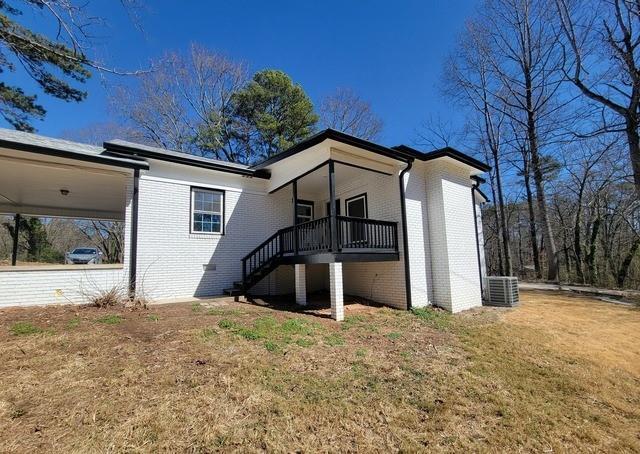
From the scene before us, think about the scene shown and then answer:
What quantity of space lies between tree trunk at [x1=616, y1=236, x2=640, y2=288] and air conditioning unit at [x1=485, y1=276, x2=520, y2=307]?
905 cm

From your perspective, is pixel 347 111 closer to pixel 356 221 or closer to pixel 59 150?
pixel 356 221

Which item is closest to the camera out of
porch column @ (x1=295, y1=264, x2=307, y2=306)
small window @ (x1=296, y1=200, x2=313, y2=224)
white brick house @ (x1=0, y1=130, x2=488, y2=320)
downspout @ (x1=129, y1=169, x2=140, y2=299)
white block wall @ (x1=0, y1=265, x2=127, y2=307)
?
white block wall @ (x1=0, y1=265, x2=127, y2=307)

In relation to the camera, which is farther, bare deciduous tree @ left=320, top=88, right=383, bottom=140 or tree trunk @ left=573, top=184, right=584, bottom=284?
bare deciduous tree @ left=320, top=88, right=383, bottom=140

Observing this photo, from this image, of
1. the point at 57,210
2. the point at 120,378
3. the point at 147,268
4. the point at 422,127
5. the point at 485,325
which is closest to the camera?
the point at 120,378

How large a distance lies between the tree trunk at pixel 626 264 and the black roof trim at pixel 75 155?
20.4 metres

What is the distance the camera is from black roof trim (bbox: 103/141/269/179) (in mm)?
8070

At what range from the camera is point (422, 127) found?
20344 mm

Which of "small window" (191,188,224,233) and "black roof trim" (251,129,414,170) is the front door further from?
"small window" (191,188,224,233)

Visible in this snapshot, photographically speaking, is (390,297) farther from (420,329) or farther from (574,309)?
(574,309)

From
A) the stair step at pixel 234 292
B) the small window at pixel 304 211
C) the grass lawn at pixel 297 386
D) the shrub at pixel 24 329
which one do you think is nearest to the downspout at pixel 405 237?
the grass lawn at pixel 297 386

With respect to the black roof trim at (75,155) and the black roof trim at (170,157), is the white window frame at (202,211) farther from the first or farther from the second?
the black roof trim at (75,155)

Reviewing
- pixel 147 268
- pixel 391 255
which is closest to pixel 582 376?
pixel 391 255

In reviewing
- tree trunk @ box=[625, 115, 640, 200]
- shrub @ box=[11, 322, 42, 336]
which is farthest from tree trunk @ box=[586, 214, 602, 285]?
shrub @ box=[11, 322, 42, 336]

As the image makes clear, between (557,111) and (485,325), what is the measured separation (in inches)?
573
